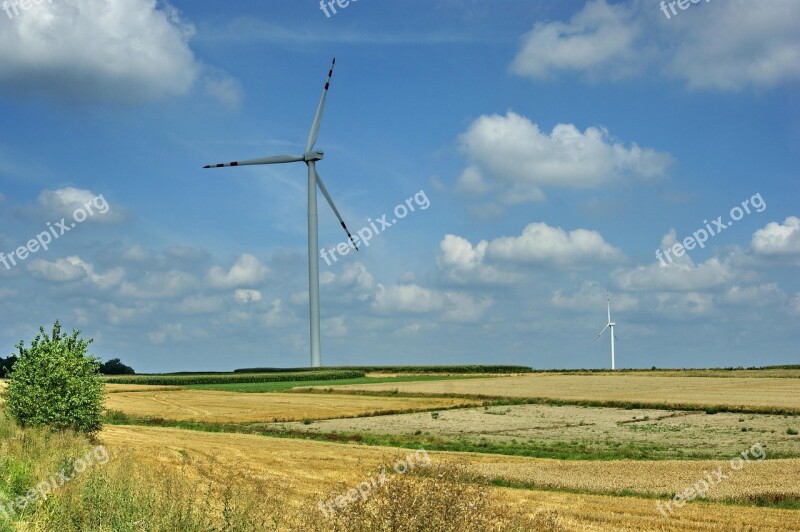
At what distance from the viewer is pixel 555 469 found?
30703 millimetres

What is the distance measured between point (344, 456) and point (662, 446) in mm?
16945

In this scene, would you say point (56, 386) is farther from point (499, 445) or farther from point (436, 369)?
point (436, 369)

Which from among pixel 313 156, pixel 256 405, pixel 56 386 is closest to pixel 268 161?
pixel 313 156

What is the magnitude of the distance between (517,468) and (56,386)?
18.7 meters

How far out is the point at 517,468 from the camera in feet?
101

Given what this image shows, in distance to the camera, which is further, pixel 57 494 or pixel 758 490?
pixel 758 490

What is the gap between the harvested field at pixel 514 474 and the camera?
20.2 meters

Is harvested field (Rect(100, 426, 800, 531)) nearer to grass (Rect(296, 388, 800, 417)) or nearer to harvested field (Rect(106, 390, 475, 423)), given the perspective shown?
harvested field (Rect(106, 390, 475, 423))

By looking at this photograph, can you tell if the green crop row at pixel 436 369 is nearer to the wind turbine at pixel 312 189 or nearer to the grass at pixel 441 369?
the grass at pixel 441 369

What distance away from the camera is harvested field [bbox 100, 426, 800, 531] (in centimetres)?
2020

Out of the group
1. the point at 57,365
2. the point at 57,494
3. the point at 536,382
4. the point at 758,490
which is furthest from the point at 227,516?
the point at 536,382

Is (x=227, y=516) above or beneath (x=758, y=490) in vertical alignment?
above

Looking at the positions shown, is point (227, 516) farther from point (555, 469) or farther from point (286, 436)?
point (286, 436)

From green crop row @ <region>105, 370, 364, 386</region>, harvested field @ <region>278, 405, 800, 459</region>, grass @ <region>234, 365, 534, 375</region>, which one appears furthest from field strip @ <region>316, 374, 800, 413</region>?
grass @ <region>234, 365, 534, 375</region>
